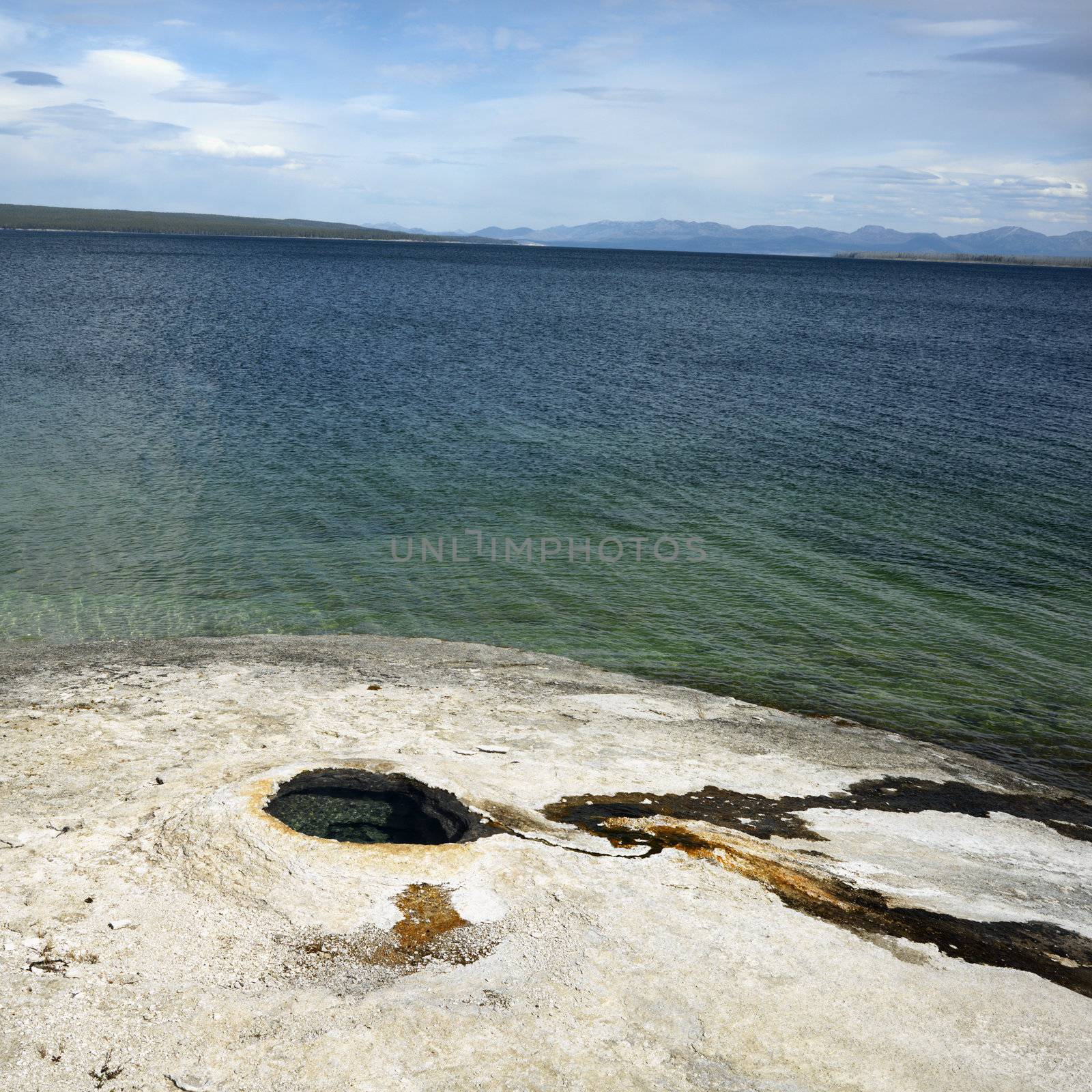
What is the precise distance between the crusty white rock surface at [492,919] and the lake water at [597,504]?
4807 millimetres

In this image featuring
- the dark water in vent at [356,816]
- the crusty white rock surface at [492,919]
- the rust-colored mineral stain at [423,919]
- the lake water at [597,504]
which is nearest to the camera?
the crusty white rock surface at [492,919]

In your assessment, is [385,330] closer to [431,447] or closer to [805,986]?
[431,447]

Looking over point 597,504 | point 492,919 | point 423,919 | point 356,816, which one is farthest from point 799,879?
point 597,504

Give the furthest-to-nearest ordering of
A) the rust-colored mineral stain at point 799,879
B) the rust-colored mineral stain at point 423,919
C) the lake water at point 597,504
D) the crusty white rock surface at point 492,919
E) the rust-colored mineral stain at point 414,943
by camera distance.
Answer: the lake water at point 597,504 → the rust-colored mineral stain at point 799,879 → the rust-colored mineral stain at point 423,919 → the rust-colored mineral stain at point 414,943 → the crusty white rock surface at point 492,919

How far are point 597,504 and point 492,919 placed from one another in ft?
71.0

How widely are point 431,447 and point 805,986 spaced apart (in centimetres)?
3010

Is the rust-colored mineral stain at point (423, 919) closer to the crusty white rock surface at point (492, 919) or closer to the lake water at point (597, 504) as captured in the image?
the crusty white rock surface at point (492, 919)

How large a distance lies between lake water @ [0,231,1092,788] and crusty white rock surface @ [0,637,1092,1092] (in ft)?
15.8

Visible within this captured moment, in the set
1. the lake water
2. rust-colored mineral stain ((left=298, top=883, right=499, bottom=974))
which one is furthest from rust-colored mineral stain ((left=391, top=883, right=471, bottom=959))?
the lake water

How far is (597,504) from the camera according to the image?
30953mm

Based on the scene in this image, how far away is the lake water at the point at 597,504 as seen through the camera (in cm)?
2064

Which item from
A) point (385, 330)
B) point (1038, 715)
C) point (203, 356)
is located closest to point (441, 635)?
point (1038, 715)

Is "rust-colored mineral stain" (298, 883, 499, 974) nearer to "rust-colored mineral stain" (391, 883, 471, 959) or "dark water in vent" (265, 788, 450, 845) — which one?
"rust-colored mineral stain" (391, 883, 471, 959)

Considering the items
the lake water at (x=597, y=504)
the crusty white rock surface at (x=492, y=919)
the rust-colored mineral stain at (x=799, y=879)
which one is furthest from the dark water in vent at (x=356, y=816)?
the lake water at (x=597, y=504)
